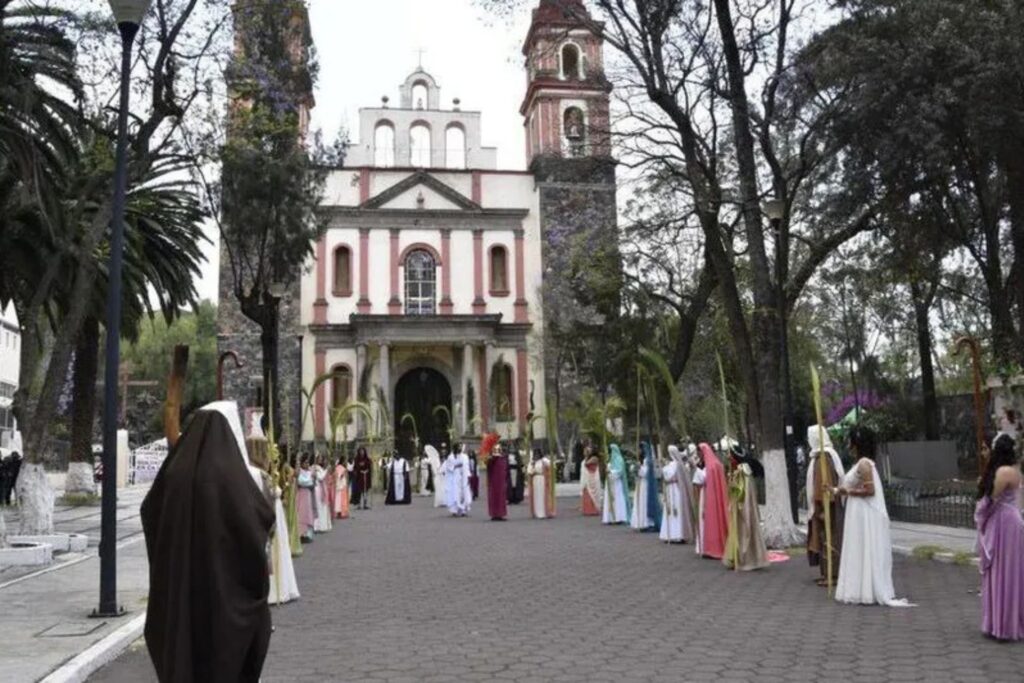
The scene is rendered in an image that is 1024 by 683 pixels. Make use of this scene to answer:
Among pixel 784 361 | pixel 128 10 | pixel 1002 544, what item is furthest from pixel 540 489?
pixel 1002 544

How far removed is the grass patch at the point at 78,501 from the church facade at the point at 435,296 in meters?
15.7

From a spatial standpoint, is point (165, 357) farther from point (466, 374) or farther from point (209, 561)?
point (209, 561)

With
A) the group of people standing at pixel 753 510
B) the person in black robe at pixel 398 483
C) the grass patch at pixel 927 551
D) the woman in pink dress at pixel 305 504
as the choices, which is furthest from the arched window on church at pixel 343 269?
the grass patch at pixel 927 551

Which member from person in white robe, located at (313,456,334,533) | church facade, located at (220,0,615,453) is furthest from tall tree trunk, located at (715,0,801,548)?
church facade, located at (220,0,615,453)

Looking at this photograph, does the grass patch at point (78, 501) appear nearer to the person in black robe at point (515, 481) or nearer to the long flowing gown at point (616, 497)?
the person in black robe at point (515, 481)

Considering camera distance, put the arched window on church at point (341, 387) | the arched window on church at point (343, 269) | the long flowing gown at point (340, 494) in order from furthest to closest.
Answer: the arched window on church at point (343, 269) < the arched window on church at point (341, 387) < the long flowing gown at point (340, 494)

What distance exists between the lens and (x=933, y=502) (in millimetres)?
16125

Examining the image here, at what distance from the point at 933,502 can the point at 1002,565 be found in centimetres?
986

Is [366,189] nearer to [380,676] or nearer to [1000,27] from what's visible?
[1000,27]

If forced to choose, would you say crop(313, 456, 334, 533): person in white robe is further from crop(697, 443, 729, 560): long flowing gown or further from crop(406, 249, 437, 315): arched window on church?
crop(406, 249, 437, 315): arched window on church

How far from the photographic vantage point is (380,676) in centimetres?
614

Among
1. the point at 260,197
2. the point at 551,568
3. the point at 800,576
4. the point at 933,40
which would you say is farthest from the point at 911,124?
the point at 260,197

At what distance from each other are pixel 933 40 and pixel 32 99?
42.5ft

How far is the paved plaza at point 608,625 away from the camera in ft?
20.3
